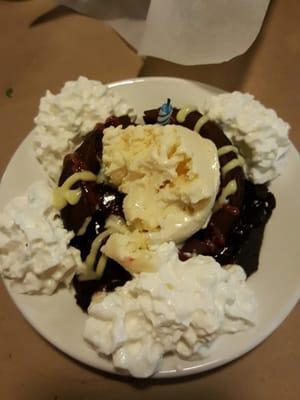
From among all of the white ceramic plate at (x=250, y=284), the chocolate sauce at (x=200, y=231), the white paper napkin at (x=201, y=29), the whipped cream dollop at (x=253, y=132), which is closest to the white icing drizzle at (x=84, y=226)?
the chocolate sauce at (x=200, y=231)

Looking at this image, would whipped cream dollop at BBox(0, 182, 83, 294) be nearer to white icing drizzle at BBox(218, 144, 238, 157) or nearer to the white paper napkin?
white icing drizzle at BBox(218, 144, 238, 157)

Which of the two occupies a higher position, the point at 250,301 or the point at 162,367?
the point at 250,301

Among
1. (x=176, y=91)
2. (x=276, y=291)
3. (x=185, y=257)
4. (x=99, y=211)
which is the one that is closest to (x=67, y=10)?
(x=176, y=91)

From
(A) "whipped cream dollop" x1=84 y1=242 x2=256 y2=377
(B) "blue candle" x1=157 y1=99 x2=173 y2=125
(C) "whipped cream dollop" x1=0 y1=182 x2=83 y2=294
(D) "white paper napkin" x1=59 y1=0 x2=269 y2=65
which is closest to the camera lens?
(A) "whipped cream dollop" x1=84 y1=242 x2=256 y2=377

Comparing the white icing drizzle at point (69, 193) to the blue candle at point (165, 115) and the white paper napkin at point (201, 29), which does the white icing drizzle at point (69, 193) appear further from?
the white paper napkin at point (201, 29)

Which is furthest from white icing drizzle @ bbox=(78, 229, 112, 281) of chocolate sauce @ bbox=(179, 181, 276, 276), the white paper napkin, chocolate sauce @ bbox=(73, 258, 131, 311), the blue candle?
the white paper napkin

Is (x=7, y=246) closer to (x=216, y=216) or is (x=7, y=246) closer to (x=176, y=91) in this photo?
(x=216, y=216)
